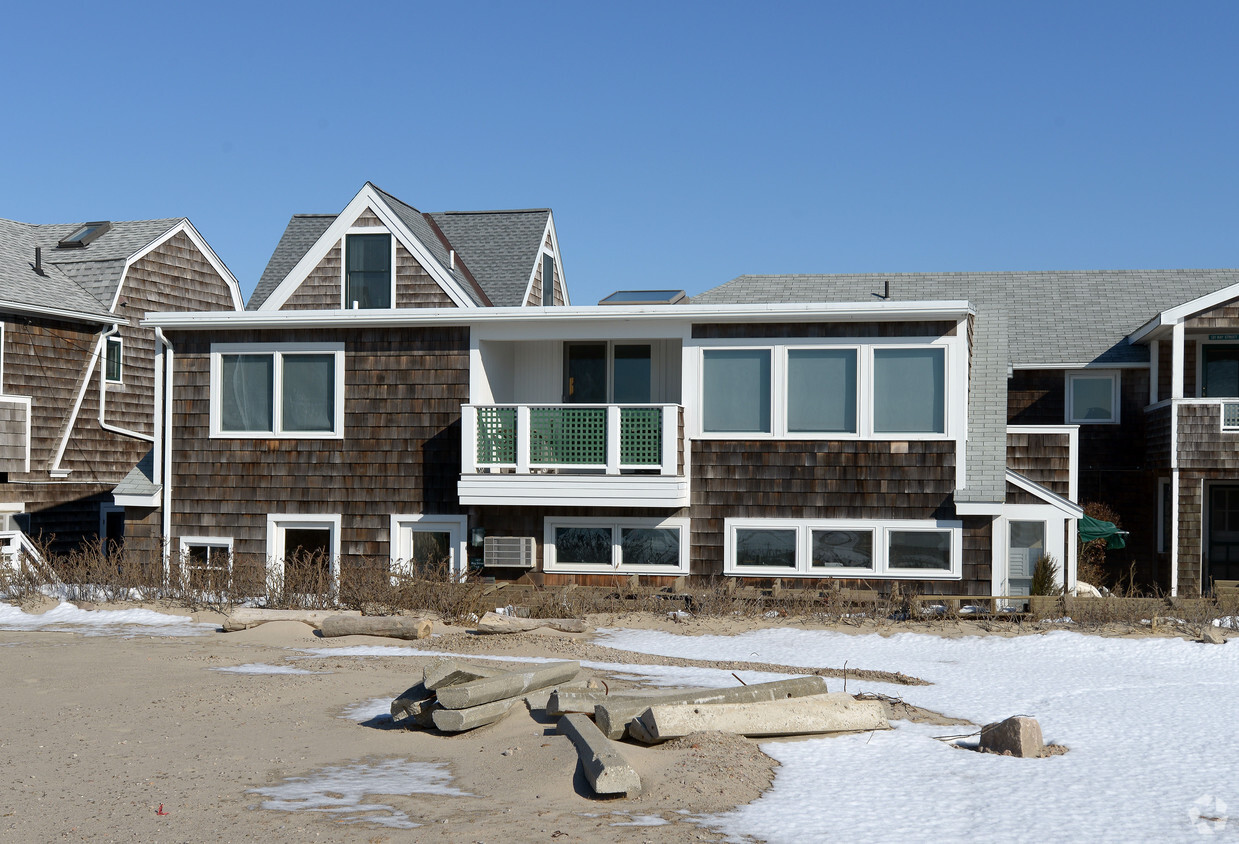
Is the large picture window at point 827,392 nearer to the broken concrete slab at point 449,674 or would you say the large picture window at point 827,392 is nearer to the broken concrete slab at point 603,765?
the broken concrete slab at point 449,674

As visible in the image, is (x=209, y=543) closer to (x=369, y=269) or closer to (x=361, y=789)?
(x=369, y=269)

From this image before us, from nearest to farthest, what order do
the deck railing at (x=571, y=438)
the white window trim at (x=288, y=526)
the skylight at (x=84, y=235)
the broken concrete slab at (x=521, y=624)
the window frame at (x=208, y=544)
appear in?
1. the broken concrete slab at (x=521, y=624)
2. the deck railing at (x=571, y=438)
3. the white window trim at (x=288, y=526)
4. the window frame at (x=208, y=544)
5. the skylight at (x=84, y=235)

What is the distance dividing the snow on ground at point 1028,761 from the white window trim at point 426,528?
182 inches

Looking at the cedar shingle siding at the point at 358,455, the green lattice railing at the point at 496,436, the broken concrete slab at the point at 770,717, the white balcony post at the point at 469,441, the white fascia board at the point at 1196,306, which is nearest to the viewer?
the broken concrete slab at the point at 770,717

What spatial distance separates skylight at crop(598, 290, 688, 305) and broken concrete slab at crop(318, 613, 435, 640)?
6.42 m

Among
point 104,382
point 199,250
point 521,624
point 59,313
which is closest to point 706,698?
point 521,624

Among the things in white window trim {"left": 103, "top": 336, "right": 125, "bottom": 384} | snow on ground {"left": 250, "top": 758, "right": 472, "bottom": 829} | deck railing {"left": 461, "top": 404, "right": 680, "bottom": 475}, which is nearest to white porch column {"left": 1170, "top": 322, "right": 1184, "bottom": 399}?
deck railing {"left": 461, "top": 404, "right": 680, "bottom": 475}

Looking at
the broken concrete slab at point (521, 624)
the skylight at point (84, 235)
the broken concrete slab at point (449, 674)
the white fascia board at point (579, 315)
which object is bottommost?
the broken concrete slab at point (521, 624)

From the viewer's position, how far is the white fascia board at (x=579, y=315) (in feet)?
54.4

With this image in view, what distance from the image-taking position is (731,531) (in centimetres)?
1738

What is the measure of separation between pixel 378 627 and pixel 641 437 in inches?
203

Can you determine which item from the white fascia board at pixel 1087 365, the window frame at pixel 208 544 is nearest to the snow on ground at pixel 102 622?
the window frame at pixel 208 544

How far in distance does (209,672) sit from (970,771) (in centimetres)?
752

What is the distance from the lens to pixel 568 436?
17.6 meters
